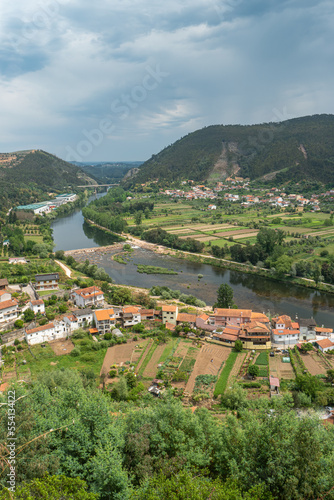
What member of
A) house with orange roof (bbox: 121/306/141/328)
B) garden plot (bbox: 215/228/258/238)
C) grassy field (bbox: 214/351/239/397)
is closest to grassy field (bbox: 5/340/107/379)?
house with orange roof (bbox: 121/306/141/328)

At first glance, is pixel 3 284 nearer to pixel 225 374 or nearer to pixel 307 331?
pixel 225 374

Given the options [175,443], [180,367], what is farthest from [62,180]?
[175,443]

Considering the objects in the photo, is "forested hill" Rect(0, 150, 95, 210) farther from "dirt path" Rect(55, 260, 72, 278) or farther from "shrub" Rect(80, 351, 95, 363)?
"shrub" Rect(80, 351, 95, 363)

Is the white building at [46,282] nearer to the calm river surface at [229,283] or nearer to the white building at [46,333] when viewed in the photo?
the calm river surface at [229,283]

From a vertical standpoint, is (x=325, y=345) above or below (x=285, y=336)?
below

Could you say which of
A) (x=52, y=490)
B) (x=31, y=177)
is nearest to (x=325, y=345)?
(x=52, y=490)

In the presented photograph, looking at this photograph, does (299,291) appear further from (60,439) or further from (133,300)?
(60,439)

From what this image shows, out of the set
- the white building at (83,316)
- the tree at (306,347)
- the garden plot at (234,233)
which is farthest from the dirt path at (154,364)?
the garden plot at (234,233)
